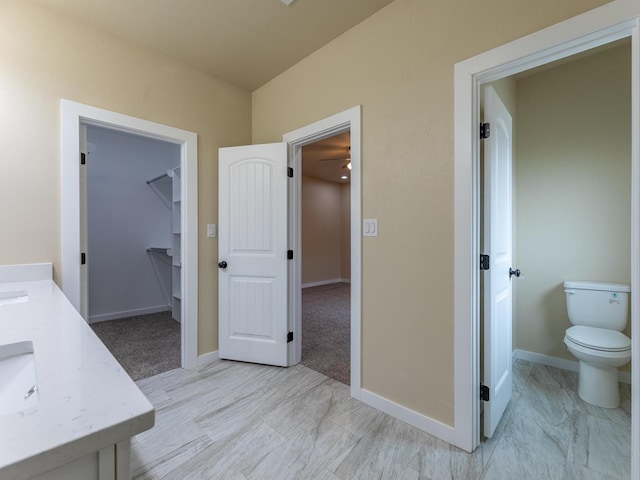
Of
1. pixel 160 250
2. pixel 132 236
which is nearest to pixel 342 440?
pixel 160 250

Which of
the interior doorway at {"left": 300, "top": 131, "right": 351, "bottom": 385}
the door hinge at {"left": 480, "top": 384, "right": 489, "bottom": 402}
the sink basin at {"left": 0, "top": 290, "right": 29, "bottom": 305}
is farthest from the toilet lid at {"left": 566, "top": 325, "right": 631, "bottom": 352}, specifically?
the sink basin at {"left": 0, "top": 290, "right": 29, "bottom": 305}

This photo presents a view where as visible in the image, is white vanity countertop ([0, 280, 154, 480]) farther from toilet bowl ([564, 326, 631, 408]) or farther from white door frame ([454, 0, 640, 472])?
toilet bowl ([564, 326, 631, 408])

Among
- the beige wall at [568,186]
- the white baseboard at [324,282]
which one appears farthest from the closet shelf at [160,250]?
the beige wall at [568,186]

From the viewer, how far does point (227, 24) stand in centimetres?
200

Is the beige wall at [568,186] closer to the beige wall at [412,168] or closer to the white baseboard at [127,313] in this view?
the beige wall at [412,168]

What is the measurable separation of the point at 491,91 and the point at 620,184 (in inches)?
60.1

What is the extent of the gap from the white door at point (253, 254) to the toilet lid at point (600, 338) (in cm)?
211

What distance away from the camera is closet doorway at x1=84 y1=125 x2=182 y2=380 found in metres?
3.79

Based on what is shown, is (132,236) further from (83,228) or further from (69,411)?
(69,411)

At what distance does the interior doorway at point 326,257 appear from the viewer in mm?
2871

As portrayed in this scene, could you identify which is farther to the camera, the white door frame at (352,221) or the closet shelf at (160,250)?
the closet shelf at (160,250)

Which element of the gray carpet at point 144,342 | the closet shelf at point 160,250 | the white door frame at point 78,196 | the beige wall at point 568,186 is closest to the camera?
the white door frame at point 78,196

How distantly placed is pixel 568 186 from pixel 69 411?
3243mm

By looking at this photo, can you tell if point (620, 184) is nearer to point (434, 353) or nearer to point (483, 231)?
point (483, 231)
